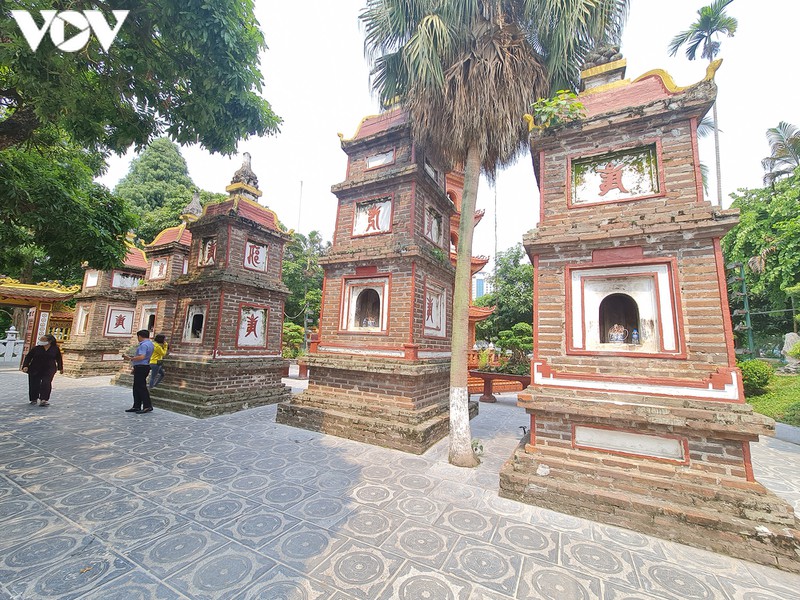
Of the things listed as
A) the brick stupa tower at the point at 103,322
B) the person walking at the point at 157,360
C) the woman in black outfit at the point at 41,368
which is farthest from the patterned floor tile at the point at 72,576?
the brick stupa tower at the point at 103,322

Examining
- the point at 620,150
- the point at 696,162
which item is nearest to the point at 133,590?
the point at 620,150

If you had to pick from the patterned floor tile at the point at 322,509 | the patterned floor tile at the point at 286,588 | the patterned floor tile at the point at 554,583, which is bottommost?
the patterned floor tile at the point at 554,583

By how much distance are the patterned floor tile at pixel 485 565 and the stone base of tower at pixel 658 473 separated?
125cm

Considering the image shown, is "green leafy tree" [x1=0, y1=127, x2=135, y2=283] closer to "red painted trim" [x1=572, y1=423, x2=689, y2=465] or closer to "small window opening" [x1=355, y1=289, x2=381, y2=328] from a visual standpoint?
"small window opening" [x1=355, y1=289, x2=381, y2=328]

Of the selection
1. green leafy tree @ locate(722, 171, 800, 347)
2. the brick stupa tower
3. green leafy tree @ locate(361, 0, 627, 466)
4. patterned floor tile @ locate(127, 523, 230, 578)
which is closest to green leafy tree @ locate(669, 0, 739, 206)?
green leafy tree @ locate(722, 171, 800, 347)

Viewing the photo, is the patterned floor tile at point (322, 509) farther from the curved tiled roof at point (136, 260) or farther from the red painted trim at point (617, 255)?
the curved tiled roof at point (136, 260)

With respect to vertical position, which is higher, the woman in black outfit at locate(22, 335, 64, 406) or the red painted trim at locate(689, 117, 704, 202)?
the red painted trim at locate(689, 117, 704, 202)

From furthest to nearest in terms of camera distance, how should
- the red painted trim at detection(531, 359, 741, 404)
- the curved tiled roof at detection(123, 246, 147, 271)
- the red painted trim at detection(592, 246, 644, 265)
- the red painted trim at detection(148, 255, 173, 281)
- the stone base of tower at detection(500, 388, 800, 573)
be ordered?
the curved tiled roof at detection(123, 246, 147, 271), the red painted trim at detection(148, 255, 173, 281), the red painted trim at detection(592, 246, 644, 265), the red painted trim at detection(531, 359, 741, 404), the stone base of tower at detection(500, 388, 800, 573)

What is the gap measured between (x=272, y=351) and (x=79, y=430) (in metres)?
4.92

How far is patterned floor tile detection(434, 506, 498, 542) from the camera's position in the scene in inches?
141

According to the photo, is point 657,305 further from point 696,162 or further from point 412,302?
point 412,302

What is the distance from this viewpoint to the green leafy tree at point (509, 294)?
59.3 ft

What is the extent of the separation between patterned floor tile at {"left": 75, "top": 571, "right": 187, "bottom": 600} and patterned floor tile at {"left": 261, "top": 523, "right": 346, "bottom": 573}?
2.54 feet

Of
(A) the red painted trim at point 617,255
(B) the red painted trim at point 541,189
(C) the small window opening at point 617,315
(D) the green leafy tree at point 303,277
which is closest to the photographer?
(A) the red painted trim at point 617,255
